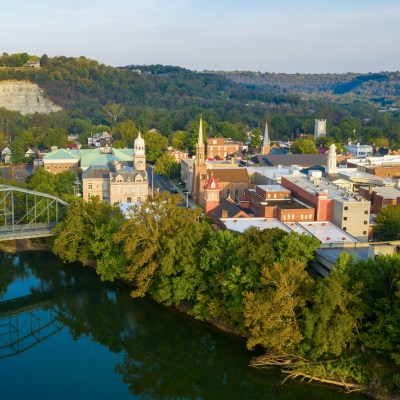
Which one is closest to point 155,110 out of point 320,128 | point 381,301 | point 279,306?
point 320,128

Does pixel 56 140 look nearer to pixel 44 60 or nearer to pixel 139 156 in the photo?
pixel 139 156

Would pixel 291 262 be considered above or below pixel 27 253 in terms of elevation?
above

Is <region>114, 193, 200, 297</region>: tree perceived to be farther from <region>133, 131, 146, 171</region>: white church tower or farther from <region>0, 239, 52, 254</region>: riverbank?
<region>133, 131, 146, 171</region>: white church tower

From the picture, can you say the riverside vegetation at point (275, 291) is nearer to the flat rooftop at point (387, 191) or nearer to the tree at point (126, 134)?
the flat rooftop at point (387, 191)

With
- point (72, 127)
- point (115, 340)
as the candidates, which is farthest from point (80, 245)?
point (72, 127)

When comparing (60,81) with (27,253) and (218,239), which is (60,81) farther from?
(218,239)

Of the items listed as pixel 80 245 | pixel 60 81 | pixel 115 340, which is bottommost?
pixel 115 340

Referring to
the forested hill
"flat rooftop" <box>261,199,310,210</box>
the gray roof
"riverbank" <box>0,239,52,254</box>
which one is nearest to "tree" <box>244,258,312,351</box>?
"flat rooftop" <box>261,199,310,210</box>
